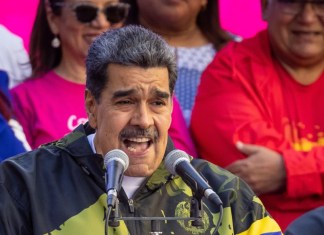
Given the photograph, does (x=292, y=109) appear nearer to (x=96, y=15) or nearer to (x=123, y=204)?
(x=96, y=15)

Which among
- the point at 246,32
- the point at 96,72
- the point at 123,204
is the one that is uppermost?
the point at 96,72

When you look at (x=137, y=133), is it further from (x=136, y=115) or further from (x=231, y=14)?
(x=231, y=14)

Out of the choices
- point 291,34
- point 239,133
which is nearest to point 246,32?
point 291,34

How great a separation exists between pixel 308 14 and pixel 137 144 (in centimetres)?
186

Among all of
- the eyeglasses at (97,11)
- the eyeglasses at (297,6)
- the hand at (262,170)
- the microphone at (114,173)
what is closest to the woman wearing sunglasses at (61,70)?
the eyeglasses at (97,11)

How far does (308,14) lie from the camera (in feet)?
18.3

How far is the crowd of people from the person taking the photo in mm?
4082

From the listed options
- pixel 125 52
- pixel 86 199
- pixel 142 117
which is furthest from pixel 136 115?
pixel 86 199

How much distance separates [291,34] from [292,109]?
1.42 ft

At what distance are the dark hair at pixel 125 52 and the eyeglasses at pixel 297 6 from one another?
5.06 ft

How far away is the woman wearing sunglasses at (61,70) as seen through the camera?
5359mm

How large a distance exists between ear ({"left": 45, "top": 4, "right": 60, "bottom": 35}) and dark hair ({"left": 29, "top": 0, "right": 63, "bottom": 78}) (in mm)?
23

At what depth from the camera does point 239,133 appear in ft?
17.5

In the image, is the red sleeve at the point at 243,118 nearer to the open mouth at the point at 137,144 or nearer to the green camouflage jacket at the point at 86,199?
the green camouflage jacket at the point at 86,199
